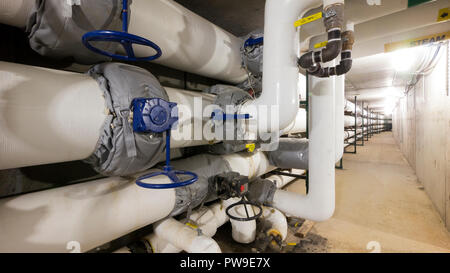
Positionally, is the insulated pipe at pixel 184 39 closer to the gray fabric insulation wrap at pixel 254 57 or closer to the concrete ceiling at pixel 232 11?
the gray fabric insulation wrap at pixel 254 57

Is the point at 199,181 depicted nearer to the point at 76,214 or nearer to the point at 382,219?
the point at 76,214

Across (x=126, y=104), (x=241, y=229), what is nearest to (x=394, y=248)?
(x=241, y=229)

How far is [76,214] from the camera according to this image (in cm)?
64

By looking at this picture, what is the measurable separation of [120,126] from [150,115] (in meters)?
0.12

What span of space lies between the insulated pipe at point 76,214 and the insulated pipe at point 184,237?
9 centimetres

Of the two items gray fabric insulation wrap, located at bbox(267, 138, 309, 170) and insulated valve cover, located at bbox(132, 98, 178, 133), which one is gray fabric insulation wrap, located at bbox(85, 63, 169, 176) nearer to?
insulated valve cover, located at bbox(132, 98, 178, 133)

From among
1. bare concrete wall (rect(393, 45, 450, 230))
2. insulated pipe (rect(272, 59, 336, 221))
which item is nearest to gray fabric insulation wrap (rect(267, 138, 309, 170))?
insulated pipe (rect(272, 59, 336, 221))

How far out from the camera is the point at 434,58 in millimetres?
1856

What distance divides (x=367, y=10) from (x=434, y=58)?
1432 millimetres

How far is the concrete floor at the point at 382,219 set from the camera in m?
1.42

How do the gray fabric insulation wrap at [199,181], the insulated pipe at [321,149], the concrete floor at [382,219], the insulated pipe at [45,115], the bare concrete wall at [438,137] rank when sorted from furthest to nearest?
the bare concrete wall at [438,137]
the concrete floor at [382,219]
the insulated pipe at [321,149]
the gray fabric insulation wrap at [199,181]
the insulated pipe at [45,115]

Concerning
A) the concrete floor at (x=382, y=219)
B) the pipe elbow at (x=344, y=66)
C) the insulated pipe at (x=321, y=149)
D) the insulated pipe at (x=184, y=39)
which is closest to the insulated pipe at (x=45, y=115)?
the insulated pipe at (x=184, y=39)

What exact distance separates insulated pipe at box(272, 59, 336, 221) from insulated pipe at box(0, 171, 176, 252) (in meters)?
0.90
